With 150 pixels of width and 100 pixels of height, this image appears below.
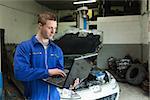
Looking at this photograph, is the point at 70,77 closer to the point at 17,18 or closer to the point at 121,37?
the point at 121,37

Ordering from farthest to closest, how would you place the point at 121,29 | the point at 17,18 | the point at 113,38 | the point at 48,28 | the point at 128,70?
the point at 17,18 < the point at 113,38 < the point at 121,29 < the point at 128,70 < the point at 48,28

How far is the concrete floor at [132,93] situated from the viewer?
16.8ft

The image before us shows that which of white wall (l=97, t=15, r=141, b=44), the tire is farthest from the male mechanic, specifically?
white wall (l=97, t=15, r=141, b=44)

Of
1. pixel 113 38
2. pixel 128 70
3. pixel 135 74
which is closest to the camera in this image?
pixel 135 74

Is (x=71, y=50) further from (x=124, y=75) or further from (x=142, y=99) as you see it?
(x=124, y=75)

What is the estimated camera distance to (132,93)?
5625 mm

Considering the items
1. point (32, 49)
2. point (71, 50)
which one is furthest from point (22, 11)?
point (32, 49)

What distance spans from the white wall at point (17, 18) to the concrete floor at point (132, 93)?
14.3ft

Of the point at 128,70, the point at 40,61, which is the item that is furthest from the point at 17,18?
the point at 40,61

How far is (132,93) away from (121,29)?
360 cm

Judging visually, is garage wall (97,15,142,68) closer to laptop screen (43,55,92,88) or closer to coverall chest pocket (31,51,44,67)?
laptop screen (43,55,92,88)

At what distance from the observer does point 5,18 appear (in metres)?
7.91

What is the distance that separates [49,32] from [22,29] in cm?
791

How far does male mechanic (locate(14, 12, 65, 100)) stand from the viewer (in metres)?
1.70
